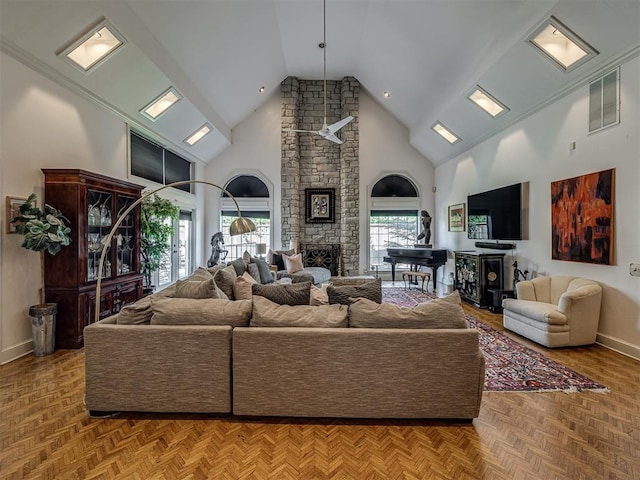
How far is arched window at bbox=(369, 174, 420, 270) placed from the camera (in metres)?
9.23

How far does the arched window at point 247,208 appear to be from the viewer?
904 cm

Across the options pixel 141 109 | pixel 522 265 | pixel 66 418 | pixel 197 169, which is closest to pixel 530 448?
pixel 66 418

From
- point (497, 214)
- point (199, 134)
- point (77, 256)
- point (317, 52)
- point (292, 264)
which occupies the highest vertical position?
point (317, 52)

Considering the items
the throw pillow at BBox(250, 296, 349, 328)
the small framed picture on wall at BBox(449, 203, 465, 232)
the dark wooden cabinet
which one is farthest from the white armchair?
the dark wooden cabinet

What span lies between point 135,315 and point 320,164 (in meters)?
7.39

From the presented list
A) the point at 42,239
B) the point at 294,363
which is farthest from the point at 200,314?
the point at 42,239

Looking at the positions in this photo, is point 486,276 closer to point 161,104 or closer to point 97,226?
point 97,226

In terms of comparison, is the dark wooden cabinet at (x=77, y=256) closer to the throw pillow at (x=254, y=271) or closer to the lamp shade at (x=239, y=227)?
the lamp shade at (x=239, y=227)

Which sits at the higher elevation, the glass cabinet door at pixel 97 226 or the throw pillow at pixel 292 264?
the glass cabinet door at pixel 97 226

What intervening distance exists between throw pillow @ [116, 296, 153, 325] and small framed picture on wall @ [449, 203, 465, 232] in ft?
22.7

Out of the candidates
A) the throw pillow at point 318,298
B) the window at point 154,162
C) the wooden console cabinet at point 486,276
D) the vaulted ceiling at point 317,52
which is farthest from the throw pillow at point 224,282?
the wooden console cabinet at point 486,276

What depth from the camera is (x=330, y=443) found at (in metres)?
2.15

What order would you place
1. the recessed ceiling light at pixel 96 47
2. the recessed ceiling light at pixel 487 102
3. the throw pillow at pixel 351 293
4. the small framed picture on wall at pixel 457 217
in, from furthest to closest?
the small framed picture on wall at pixel 457 217 < the recessed ceiling light at pixel 487 102 < the recessed ceiling light at pixel 96 47 < the throw pillow at pixel 351 293

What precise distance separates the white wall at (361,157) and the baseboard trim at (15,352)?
18.2 ft
